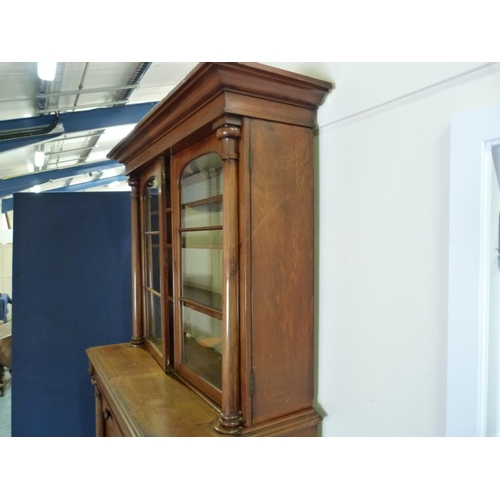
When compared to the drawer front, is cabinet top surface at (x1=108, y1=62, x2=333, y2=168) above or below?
above

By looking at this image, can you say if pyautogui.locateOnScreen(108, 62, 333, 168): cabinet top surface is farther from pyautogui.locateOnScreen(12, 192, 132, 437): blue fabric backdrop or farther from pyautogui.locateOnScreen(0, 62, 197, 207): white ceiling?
pyautogui.locateOnScreen(12, 192, 132, 437): blue fabric backdrop

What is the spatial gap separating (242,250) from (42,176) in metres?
4.56

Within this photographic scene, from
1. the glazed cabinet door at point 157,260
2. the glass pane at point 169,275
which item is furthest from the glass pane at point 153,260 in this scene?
the glass pane at point 169,275

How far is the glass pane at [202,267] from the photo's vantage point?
1.05m

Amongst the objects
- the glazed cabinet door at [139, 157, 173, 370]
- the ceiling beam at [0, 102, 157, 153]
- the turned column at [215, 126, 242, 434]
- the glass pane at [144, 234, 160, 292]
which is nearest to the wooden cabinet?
the turned column at [215, 126, 242, 434]

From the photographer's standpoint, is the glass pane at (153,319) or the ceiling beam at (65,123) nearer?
the glass pane at (153,319)

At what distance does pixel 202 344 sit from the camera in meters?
1.15

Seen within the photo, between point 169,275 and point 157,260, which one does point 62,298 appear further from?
point 169,275

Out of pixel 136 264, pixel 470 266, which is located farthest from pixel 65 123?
pixel 470 266

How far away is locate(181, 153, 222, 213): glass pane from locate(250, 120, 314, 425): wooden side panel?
0.57 feet

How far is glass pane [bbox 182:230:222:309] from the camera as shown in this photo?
1.05 metres

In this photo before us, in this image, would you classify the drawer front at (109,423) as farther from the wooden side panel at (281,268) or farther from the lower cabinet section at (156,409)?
the wooden side panel at (281,268)

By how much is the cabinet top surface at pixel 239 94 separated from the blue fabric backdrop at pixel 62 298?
128cm
